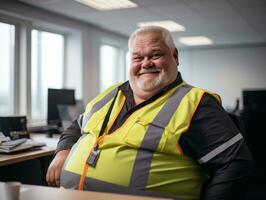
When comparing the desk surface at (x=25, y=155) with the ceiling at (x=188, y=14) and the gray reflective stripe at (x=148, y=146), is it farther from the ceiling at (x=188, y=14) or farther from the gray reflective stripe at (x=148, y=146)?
the ceiling at (x=188, y=14)

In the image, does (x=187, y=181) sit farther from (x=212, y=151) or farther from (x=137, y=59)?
(x=137, y=59)

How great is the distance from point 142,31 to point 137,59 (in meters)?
0.14

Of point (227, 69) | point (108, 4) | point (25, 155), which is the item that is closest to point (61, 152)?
point (25, 155)

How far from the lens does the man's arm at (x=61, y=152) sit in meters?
1.74

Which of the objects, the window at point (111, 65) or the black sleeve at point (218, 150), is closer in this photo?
the black sleeve at point (218, 150)

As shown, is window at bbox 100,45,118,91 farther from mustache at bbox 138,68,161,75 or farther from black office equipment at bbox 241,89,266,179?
mustache at bbox 138,68,161,75

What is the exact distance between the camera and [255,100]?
4.20 metres

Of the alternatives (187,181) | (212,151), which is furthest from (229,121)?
(187,181)

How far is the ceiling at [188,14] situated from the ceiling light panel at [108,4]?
105mm

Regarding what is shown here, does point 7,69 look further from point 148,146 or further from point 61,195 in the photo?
point 61,195

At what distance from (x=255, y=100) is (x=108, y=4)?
2160mm

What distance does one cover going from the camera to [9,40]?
4.47m

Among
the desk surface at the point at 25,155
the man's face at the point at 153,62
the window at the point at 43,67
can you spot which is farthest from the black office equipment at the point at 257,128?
the window at the point at 43,67

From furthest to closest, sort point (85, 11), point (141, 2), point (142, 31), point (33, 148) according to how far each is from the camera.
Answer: point (85, 11) < point (141, 2) < point (33, 148) < point (142, 31)
